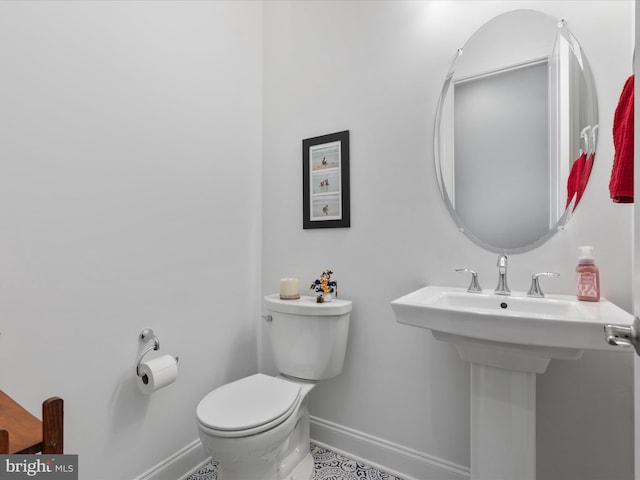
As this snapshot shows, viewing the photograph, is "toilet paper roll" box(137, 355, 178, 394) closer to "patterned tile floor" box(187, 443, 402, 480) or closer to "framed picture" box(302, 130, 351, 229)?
"patterned tile floor" box(187, 443, 402, 480)

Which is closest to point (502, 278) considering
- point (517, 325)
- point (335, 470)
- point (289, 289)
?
point (517, 325)

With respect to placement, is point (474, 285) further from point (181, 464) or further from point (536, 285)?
point (181, 464)

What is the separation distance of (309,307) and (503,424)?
2.77 feet

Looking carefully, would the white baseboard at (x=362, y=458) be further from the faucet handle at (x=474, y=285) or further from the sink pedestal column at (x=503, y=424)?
the faucet handle at (x=474, y=285)

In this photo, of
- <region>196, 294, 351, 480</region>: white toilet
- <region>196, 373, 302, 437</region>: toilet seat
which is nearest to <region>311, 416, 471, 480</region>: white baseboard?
<region>196, 294, 351, 480</region>: white toilet

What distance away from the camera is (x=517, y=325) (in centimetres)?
91

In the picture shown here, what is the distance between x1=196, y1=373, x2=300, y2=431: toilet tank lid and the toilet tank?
145mm

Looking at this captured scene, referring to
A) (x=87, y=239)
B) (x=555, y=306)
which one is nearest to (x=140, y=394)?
(x=87, y=239)

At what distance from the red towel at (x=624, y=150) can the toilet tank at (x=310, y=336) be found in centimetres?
107

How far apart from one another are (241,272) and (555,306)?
1.45 metres

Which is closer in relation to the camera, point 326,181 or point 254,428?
point 254,428

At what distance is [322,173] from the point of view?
1.79 metres

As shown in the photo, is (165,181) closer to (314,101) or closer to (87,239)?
(87,239)

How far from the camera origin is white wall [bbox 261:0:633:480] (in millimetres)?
1165
